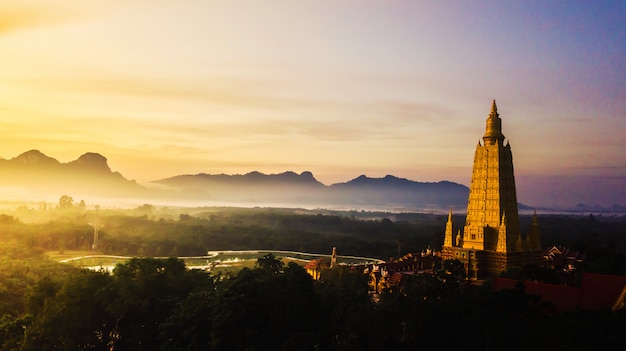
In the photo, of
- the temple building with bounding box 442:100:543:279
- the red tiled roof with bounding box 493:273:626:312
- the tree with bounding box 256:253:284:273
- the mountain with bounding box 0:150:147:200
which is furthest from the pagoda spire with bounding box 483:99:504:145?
the mountain with bounding box 0:150:147:200

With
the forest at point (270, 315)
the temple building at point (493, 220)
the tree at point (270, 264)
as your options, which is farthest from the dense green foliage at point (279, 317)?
the temple building at point (493, 220)

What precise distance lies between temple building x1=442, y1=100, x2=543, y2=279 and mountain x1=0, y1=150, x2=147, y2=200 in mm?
100063

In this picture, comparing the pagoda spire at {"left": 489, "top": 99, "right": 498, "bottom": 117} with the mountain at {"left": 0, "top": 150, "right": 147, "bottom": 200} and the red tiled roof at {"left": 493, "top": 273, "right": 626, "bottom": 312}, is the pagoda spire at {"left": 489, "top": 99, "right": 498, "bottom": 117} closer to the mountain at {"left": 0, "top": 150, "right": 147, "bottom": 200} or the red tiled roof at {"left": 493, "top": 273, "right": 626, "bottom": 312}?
the red tiled roof at {"left": 493, "top": 273, "right": 626, "bottom": 312}

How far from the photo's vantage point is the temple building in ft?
176

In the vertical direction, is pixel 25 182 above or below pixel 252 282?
above

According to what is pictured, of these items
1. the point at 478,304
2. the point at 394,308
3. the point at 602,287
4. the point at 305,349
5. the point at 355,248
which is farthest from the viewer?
the point at 355,248

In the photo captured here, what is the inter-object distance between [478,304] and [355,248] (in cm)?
8097

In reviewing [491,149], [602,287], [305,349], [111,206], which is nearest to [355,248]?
[491,149]

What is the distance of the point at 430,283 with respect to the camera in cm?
2909

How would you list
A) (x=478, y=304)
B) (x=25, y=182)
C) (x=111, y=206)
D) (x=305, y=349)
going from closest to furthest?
(x=305, y=349)
(x=478, y=304)
(x=25, y=182)
(x=111, y=206)

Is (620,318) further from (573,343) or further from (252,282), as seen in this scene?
(252,282)

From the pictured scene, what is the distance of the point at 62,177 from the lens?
505 ft

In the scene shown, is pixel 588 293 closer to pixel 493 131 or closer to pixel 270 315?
pixel 270 315

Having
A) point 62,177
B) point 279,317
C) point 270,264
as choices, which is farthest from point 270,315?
point 62,177
